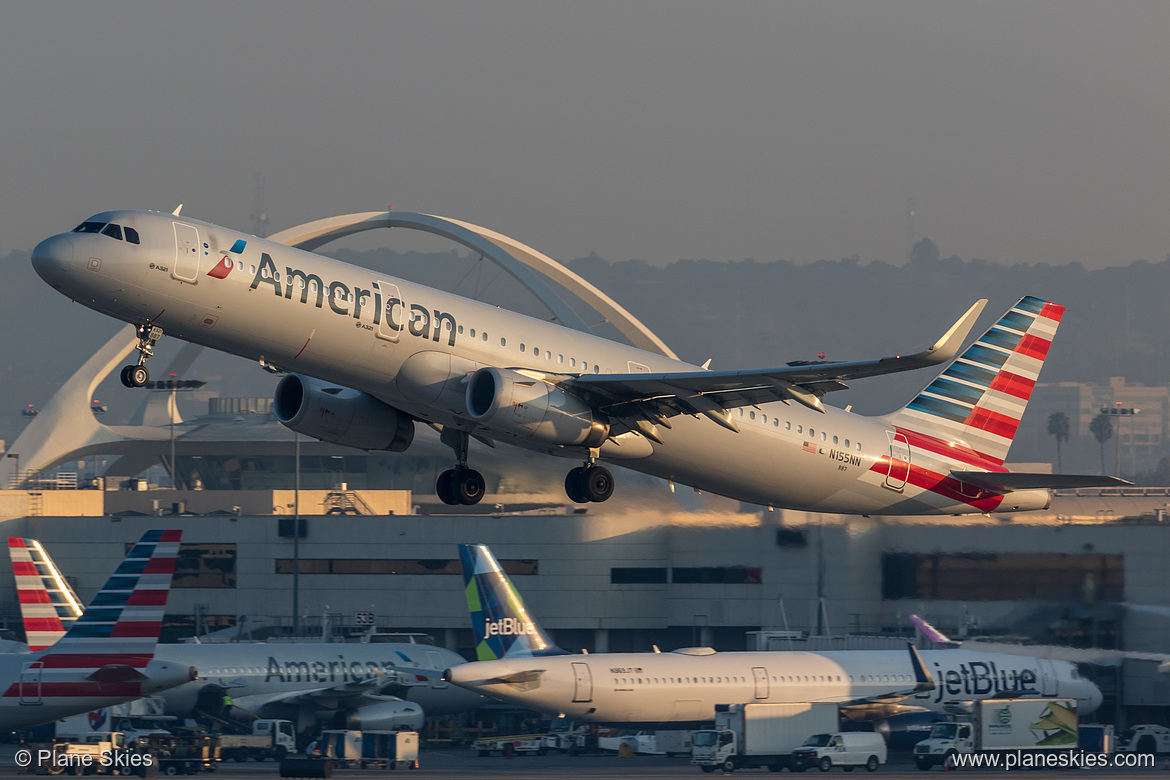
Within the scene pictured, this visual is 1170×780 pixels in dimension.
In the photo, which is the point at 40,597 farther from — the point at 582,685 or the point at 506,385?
the point at 506,385

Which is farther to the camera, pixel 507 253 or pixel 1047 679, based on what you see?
pixel 507 253

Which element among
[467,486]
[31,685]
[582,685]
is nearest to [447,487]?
[467,486]

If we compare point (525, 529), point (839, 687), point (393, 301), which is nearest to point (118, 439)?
point (525, 529)

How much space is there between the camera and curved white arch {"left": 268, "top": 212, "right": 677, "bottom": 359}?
127688 mm

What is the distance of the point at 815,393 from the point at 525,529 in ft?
134

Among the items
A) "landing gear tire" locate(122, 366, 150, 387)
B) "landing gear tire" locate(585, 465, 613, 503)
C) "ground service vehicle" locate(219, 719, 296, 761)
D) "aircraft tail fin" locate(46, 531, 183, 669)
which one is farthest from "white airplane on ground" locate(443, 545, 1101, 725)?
"landing gear tire" locate(122, 366, 150, 387)

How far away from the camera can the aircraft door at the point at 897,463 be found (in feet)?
115

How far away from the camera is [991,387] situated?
125ft

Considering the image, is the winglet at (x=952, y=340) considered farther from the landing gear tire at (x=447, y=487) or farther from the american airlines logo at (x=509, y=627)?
the american airlines logo at (x=509, y=627)

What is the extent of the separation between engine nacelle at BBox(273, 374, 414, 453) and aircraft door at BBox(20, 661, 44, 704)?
10.1m

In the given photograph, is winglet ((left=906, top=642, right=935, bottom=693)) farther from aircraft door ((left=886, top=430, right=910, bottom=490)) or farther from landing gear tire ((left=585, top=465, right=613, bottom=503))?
landing gear tire ((left=585, top=465, right=613, bottom=503))

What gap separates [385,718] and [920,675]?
1799 cm

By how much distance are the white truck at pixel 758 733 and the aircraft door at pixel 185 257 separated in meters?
23.8

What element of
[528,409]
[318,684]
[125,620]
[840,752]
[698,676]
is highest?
[528,409]
